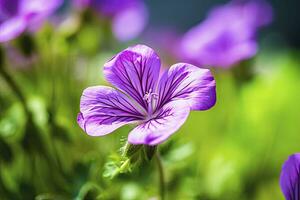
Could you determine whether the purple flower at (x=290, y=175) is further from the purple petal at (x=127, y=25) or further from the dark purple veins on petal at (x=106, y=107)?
the purple petal at (x=127, y=25)

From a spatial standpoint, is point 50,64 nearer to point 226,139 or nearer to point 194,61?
point 194,61

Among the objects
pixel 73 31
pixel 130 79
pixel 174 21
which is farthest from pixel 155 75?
pixel 174 21

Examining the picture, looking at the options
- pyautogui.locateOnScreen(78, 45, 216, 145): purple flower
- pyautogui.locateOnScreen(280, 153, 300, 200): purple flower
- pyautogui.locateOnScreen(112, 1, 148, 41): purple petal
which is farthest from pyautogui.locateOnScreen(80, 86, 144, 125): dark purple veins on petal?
pyautogui.locateOnScreen(112, 1, 148, 41): purple petal

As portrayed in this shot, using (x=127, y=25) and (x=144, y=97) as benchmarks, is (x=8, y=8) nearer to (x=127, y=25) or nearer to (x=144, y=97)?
(x=144, y=97)

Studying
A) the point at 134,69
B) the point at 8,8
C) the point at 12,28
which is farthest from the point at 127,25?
the point at 134,69

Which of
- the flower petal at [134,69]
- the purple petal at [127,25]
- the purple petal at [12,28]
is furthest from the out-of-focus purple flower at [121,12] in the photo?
the flower petal at [134,69]

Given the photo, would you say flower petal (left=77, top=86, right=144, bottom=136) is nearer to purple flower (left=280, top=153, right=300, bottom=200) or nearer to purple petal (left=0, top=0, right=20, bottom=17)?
purple flower (left=280, top=153, right=300, bottom=200)
